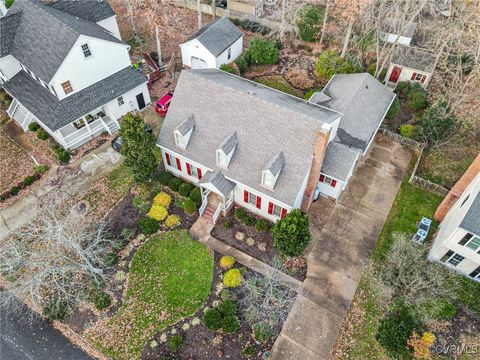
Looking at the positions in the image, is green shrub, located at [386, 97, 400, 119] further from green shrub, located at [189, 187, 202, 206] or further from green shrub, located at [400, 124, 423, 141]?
green shrub, located at [189, 187, 202, 206]

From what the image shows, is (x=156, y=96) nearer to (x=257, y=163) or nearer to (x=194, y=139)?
(x=194, y=139)

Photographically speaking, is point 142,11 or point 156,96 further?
point 142,11

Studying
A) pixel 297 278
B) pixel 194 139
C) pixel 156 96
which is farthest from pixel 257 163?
pixel 156 96

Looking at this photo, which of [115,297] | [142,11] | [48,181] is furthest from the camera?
[142,11]

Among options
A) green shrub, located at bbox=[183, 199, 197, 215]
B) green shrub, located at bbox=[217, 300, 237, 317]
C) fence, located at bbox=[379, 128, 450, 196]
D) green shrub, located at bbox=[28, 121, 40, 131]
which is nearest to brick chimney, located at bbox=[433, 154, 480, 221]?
fence, located at bbox=[379, 128, 450, 196]

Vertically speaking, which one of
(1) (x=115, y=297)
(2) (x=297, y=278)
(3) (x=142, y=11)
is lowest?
(1) (x=115, y=297)

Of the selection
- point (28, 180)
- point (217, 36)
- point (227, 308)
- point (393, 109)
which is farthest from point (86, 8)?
point (227, 308)

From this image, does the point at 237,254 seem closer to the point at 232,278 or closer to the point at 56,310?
the point at 232,278

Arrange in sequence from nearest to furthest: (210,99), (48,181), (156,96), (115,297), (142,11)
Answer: (115,297), (210,99), (48,181), (156,96), (142,11)
